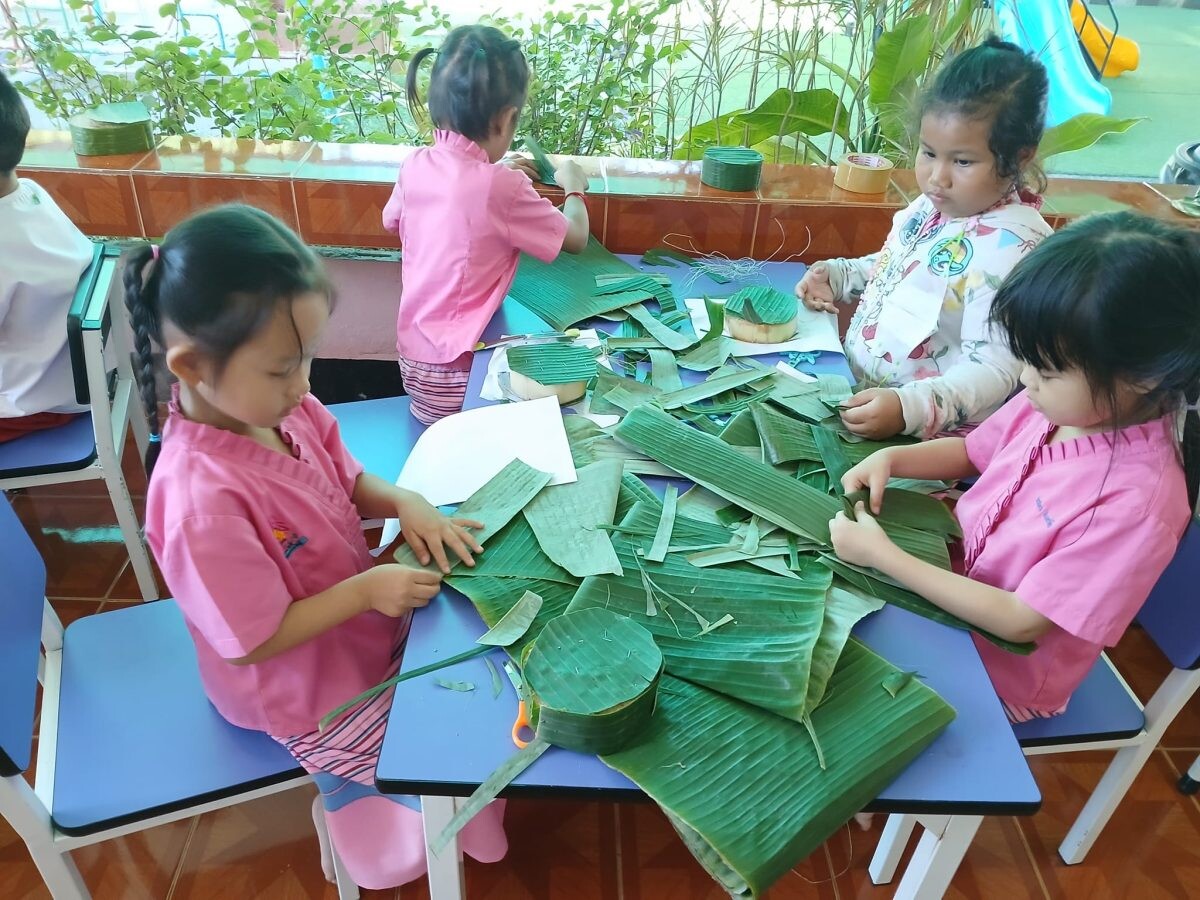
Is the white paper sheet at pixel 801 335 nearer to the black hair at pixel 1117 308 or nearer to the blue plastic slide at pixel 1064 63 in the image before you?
the black hair at pixel 1117 308

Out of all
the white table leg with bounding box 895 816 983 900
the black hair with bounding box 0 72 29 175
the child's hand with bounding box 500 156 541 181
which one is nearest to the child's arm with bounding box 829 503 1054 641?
the white table leg with bounding box 895 816 983 900

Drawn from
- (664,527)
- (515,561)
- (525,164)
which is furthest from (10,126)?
(664,527)

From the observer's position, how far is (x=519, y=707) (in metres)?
0.86

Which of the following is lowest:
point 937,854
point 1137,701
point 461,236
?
point 1137,701

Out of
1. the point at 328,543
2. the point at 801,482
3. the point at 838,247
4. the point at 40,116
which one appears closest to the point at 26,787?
the point at 328,543

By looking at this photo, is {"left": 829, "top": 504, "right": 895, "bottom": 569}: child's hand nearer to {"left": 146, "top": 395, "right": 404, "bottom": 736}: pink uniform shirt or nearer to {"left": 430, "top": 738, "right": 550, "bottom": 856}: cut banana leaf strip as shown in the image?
{"left": 430, "top": 738, "right": 550, "bottom": 856}: cut banana leaf strip

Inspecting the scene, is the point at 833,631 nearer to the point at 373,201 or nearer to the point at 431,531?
the point at 431,531

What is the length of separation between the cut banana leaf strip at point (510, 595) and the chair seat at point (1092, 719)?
709 millimetres

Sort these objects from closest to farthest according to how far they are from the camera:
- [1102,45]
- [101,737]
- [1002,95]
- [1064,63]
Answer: [101,737] < [1002,95] < [1064,63] < [1102,45]

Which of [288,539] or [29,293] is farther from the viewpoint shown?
[29,293]

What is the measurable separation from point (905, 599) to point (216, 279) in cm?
88

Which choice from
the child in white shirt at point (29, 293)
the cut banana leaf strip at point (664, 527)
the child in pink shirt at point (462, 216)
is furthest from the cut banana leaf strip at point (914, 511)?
the child in white shirt at point (29, 293)

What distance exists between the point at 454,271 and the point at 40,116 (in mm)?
1680

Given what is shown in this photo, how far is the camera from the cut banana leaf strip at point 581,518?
102 centimetres
